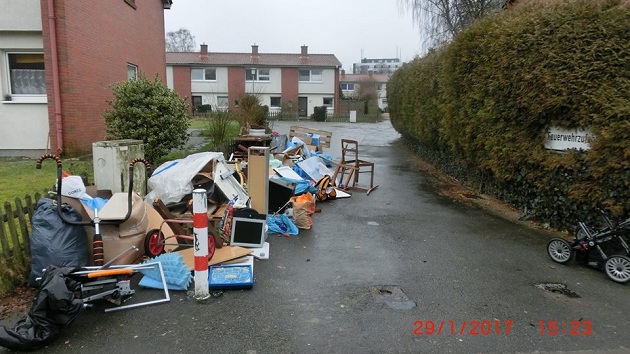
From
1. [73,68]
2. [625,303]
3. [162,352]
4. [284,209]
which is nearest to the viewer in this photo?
[162,352]

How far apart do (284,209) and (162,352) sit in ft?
13.4

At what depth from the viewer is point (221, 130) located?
13.8 meters

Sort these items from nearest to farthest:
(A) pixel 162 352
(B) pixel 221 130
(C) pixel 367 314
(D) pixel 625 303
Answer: (A) pixel 162 352
(C) pixel 367 314
(D) pixel 625 303
(B) pixel 221 130

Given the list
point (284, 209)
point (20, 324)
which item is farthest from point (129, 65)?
point (20, 324)

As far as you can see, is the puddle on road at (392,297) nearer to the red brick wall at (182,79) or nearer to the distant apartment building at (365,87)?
the distant apartment building at (365,87)

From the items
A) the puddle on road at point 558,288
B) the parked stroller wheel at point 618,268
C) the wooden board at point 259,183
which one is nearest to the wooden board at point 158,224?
the wooden board at point 259,183

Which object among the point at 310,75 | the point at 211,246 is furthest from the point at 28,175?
the point at 310,75

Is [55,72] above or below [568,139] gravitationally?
above

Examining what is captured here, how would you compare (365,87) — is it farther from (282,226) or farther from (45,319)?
(45,319)

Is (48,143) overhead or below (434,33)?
below

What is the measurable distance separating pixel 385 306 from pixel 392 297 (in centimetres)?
23

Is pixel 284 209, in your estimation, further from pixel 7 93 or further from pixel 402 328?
pixel 7 93

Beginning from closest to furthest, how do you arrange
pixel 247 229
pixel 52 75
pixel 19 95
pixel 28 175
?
pixel 247 229 < pixel 28 175 < pixel 52 75 < pixel 19 95

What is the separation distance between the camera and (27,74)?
1095 centimetres
